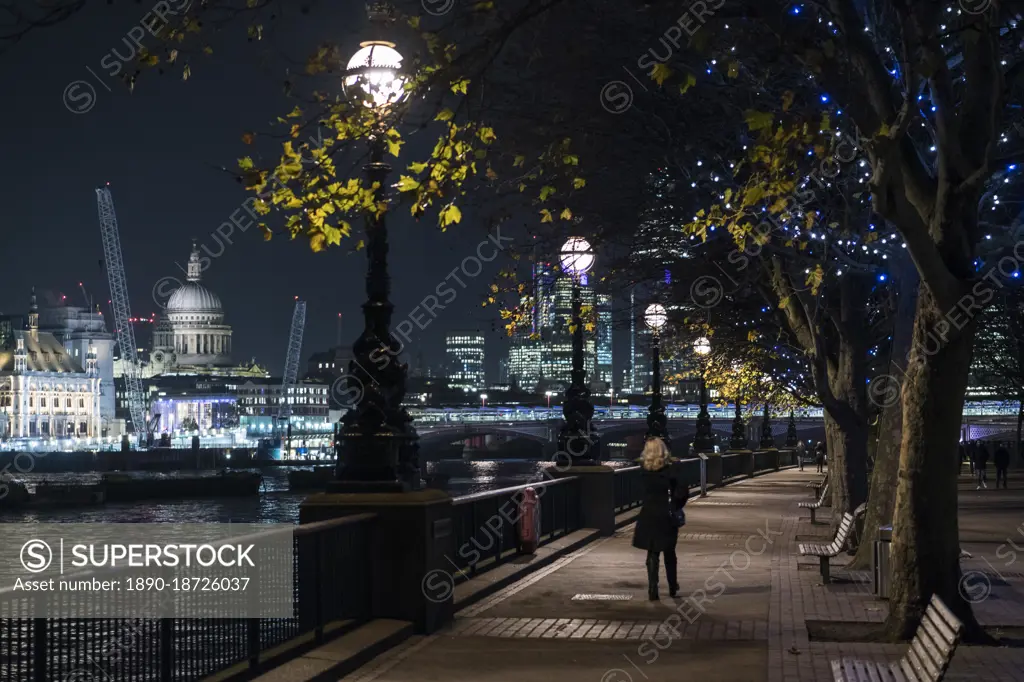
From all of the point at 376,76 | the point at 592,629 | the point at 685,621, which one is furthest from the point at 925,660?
the point at 376,76

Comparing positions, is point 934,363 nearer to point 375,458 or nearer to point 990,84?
point 990,84

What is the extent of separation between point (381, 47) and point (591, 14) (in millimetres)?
8636

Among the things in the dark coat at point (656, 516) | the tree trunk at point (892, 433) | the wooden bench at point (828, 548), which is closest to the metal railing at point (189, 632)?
the dark coat at point (656, 516)

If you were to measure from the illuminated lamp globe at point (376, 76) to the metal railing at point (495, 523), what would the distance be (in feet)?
18.8

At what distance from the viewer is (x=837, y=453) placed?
105ft

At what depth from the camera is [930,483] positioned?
1409 cm

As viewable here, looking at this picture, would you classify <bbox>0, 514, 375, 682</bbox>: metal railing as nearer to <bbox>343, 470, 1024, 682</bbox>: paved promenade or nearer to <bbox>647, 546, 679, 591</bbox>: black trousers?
<bbox>343, 470, 1024, 682</bbox>: paved promenade

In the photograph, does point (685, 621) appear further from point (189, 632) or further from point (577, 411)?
point (577, 411)

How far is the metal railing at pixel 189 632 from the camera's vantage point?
8273 millimetres

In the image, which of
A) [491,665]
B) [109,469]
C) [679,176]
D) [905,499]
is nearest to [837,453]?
[679,176]

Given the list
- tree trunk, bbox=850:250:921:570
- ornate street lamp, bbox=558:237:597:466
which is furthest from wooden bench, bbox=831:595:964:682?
ornate street lamp, bbox=558:237:597:466

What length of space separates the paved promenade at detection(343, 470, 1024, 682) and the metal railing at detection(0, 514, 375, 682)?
0.76 m

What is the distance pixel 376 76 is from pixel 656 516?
22.1ft

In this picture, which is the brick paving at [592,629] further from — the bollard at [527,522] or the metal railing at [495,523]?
the bollard at [527,522]
